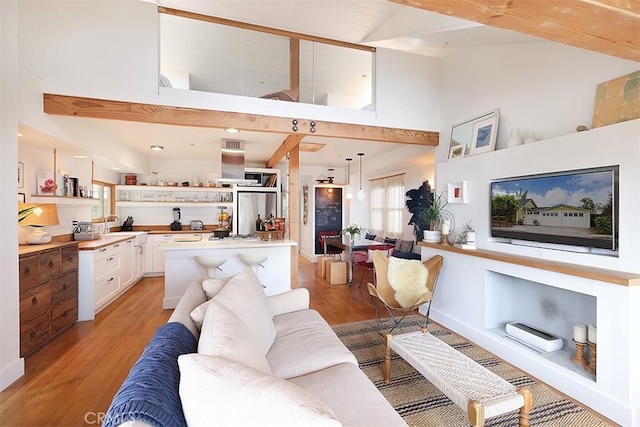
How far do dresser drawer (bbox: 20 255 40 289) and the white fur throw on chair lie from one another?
3.56m

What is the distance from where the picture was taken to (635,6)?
3.48 feet

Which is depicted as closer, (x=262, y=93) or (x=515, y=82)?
(x=515, y=82)

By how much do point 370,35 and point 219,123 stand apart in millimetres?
2138

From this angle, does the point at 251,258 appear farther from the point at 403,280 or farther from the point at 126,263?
the point at 126,263

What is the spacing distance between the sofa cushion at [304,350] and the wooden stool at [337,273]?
3144 mm

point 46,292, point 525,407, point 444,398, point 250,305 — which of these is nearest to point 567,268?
point 525,407

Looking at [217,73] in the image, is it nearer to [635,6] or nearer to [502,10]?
[502,10]

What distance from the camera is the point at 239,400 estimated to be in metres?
0.84

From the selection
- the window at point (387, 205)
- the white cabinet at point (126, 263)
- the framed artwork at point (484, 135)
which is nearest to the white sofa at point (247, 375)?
the framed artwork at point (484, 135)

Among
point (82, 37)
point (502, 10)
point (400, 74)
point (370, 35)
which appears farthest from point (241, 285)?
point (400, 74)

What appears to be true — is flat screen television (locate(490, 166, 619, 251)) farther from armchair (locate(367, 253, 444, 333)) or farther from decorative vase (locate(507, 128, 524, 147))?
armchair (locate(367, 253, 444, 333))

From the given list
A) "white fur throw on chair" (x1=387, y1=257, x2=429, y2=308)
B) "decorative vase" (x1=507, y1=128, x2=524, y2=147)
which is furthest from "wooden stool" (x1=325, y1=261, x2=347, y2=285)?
A: "decorative vase" (x1=507, y1=128, x2=524, y2=147)

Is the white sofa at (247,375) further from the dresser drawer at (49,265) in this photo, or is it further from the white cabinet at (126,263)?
the white cabinet at (126,263)

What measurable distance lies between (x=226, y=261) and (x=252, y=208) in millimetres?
2305
